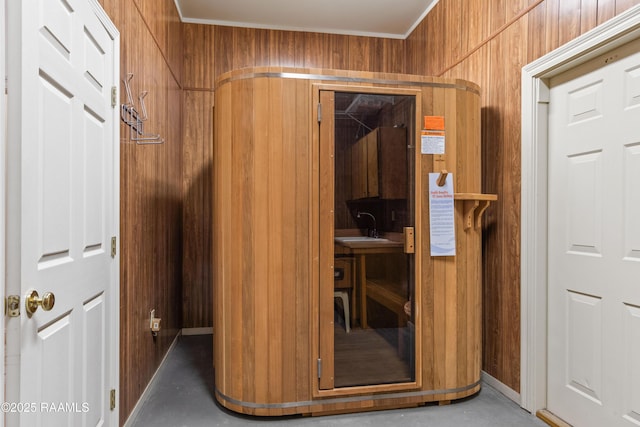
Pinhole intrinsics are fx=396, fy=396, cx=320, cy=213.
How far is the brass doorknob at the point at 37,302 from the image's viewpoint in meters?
1.16

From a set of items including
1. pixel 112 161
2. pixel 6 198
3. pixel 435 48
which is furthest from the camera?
pixel 435 48

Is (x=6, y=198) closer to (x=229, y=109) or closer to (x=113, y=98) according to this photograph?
(x=113, y=98)

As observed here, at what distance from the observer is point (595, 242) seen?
2.06m

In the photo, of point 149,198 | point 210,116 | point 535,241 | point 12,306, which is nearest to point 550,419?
point 535,241

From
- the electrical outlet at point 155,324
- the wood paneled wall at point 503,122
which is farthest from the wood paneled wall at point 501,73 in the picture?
the electrical outlet at point 155,324

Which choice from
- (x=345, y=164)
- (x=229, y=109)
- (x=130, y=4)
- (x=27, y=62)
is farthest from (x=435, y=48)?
(x=27, y=62)

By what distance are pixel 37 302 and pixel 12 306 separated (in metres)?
0.08

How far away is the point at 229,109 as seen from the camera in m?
2.34

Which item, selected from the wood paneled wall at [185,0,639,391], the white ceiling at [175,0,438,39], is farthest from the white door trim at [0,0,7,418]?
the white ceiling at [175,0,438,39]

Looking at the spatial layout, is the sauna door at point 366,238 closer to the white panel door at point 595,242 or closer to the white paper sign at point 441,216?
the white paper sign at point 441,216

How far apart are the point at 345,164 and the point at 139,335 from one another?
5.28 ft

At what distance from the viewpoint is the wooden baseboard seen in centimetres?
222

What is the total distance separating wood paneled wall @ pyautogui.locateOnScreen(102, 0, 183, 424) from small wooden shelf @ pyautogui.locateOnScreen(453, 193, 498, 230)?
6.33ft

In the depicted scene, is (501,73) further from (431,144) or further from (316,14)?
(316,14)
